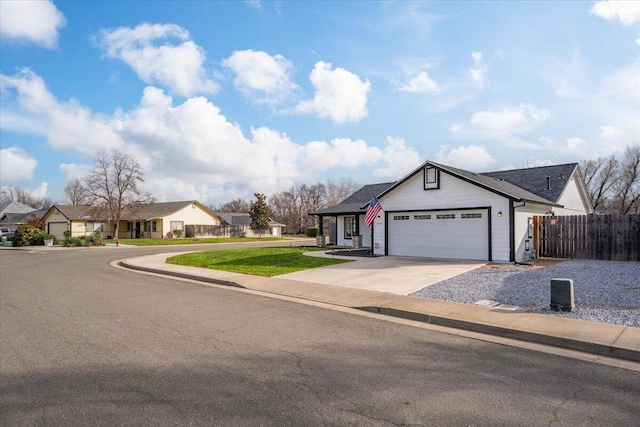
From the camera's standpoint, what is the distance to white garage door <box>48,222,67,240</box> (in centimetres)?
5121

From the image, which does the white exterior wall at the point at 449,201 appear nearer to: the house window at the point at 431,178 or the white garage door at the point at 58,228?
the house window at the point at 431,178

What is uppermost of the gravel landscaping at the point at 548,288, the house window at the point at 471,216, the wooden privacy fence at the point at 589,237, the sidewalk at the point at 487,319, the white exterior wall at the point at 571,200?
the white exterior wall at the point at 571,200

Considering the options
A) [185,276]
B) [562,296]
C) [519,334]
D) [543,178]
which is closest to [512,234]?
[543,178]

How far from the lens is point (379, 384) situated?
15.0 ft

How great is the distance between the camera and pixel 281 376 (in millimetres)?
4809

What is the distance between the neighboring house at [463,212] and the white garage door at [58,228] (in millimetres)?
47445

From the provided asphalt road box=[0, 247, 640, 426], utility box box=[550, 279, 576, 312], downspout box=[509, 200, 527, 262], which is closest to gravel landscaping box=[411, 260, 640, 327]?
utility box box=[550, 279, 576, 312]

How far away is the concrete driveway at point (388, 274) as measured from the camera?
11227mm

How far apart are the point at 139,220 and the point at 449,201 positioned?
44.1 metres

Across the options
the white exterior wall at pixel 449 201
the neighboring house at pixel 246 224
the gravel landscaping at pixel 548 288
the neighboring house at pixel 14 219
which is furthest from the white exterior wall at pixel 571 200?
the neighboring house at pixel 14 219

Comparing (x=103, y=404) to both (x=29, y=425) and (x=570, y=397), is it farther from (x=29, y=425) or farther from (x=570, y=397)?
(x=570, y=397)

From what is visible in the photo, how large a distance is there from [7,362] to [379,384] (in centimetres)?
502

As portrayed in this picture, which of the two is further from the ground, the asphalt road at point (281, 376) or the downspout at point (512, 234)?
the downspout at point (512, 234)

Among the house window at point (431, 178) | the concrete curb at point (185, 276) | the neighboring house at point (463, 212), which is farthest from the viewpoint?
the house window at point (431, 178)
